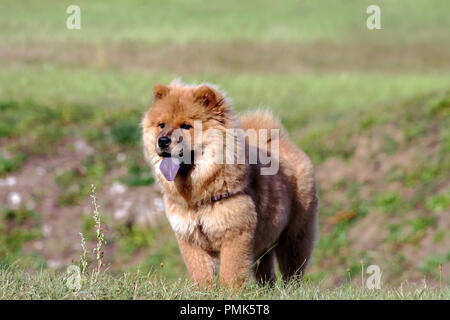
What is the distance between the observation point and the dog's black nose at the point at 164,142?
18.0 feet

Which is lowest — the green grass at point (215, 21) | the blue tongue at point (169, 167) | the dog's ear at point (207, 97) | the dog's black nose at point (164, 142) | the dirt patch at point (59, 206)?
the dirt patch at point (59, 206)

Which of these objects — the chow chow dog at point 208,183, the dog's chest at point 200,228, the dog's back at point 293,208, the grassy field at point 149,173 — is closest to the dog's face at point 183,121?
the chow chow dog at point 208,183

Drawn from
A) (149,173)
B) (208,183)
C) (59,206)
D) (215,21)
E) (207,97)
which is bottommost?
(59,206)

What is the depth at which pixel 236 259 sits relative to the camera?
573 centimetres

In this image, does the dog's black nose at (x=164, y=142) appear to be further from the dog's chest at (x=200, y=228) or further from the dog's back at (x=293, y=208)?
the dog's back at (x=293, y=208)

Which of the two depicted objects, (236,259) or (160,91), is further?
(160,91)

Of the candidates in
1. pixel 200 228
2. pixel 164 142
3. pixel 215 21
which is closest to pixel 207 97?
pixel 164 142

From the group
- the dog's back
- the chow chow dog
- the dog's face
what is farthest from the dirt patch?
the dog's face

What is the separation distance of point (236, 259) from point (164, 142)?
117 centimetres

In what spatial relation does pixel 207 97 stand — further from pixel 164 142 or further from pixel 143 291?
pixel 143 291

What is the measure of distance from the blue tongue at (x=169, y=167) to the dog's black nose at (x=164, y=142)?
190 mm

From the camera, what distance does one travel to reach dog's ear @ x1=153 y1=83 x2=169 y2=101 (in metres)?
6.01

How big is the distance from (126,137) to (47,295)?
10844 millimetres

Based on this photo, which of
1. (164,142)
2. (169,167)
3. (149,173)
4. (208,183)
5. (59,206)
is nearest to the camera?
(164,142)
